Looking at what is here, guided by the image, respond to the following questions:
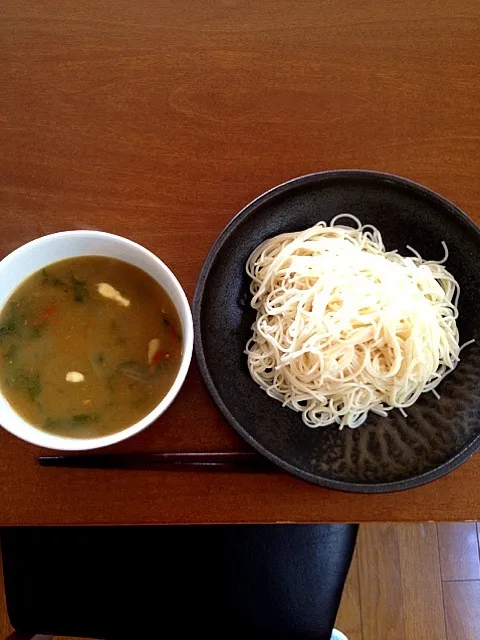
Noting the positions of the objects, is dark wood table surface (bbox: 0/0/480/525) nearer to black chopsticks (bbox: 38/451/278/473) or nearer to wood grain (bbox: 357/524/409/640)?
black chopsticks (bbox: 38/451/278/473)

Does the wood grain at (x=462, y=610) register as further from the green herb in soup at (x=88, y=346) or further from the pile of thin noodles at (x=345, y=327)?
the green herb in soup at (x=88, y=346)

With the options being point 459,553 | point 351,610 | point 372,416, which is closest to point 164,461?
point 372,416

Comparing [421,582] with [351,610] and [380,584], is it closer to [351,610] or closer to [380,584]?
[380,584]

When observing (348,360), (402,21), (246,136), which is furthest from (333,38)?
(348,360)

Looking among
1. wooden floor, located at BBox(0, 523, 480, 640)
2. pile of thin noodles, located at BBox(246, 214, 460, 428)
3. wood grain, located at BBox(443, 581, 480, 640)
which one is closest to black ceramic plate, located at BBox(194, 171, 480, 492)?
pile of thin noodles, located at BBox(246, 214, 460, 428)

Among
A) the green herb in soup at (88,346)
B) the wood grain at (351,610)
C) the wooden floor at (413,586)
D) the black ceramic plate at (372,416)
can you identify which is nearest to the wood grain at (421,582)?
the wooden floor at (413,586)

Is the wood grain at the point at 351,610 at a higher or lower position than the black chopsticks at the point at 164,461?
lower

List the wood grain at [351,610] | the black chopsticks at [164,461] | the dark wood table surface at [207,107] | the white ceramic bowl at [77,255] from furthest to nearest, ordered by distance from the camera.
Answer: the wood grain at [351,610], the dark wood table surface at [207,107], the black chopsticks at [164,461], the white ceramic bowl at [77,255]
